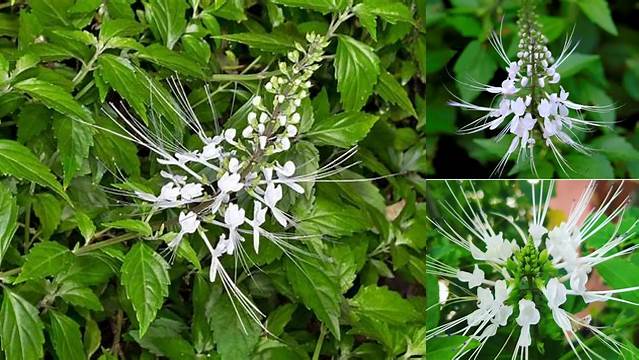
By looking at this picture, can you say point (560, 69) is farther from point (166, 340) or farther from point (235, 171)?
point (166, 340)

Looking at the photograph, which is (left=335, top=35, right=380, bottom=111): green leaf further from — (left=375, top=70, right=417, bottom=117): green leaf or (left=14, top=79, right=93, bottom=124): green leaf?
(left=14, top=79, right=93, bottom=124): green leaf

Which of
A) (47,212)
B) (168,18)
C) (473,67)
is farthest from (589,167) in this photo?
(47,212)

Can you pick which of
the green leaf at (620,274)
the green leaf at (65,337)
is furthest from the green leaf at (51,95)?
the green leaf at (620,274)

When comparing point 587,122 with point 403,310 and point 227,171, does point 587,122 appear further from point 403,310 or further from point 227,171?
point 227,171

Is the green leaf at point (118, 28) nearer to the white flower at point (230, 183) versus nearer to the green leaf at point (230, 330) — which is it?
the white flower at point (230, 183)

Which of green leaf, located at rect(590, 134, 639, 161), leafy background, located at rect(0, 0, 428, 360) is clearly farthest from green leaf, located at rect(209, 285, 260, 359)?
green leaf, located at rect(590, 134, 639, 161)

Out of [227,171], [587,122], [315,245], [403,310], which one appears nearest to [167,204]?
[227,171]
